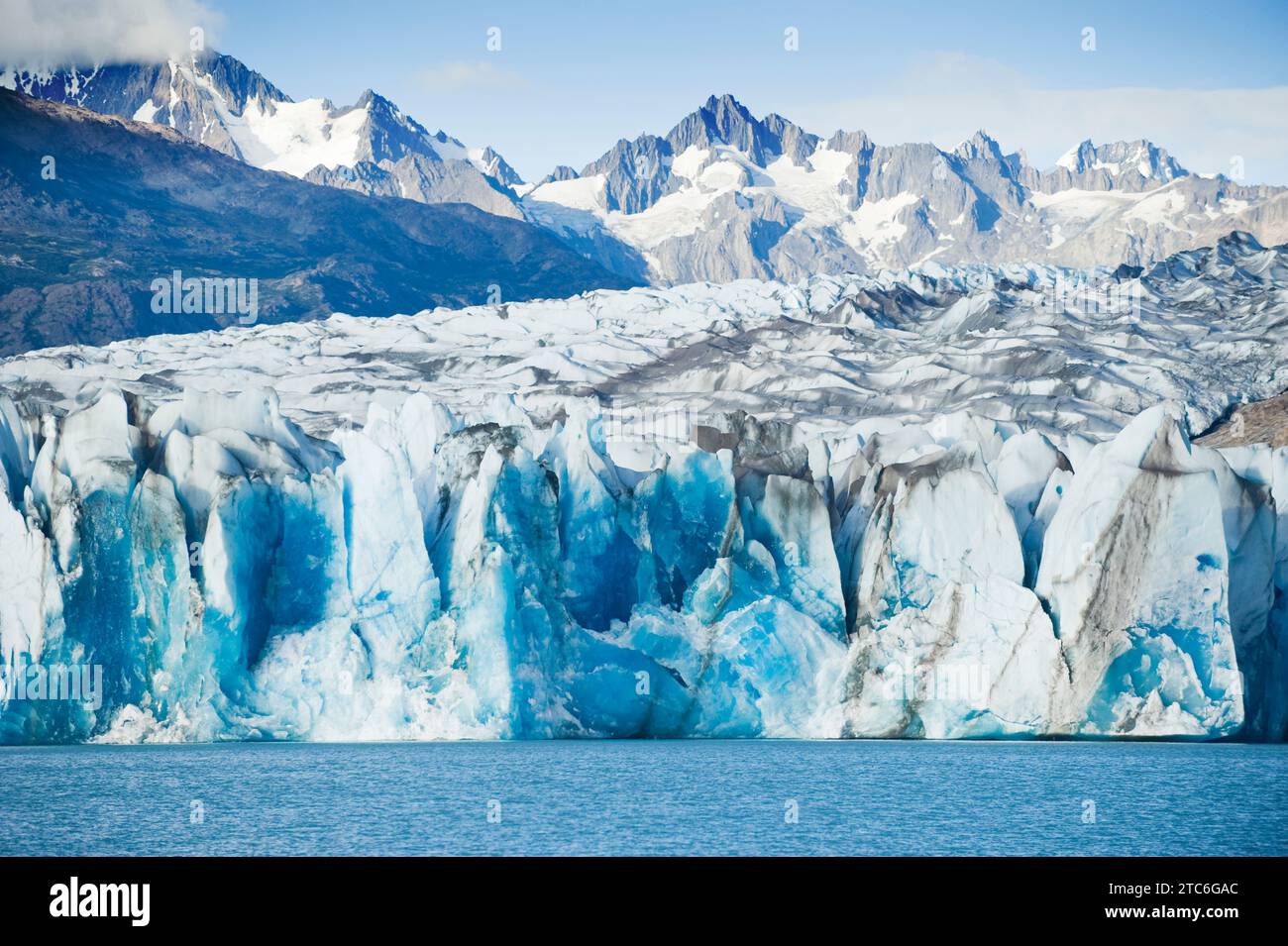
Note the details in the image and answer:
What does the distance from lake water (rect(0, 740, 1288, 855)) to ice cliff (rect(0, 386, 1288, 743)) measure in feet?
3.95

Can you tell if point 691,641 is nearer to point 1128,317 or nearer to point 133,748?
point 133,748

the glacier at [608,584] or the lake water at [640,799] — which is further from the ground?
the glacier at [608,584]

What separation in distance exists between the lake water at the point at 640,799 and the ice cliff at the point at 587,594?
3.95 ft

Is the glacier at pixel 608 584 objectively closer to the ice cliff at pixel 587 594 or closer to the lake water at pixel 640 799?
the ice cliff at pixel 587 594

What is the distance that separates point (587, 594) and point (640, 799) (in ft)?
30.4

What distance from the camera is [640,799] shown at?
35656mm

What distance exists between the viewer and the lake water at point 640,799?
31125mm
